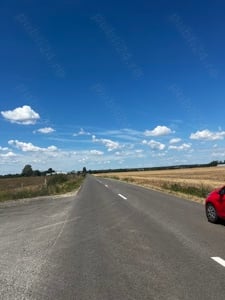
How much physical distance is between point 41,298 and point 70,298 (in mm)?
386

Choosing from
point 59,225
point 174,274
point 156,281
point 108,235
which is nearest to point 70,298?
point 156,281

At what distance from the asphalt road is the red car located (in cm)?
34

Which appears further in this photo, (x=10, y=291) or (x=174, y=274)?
(x=174, y=274)

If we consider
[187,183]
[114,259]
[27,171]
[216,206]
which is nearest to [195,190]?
[187,183]

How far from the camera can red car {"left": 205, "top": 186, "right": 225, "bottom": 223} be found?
38.5 ft

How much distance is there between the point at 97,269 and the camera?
275 inches

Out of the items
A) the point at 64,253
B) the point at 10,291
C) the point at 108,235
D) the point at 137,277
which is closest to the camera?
the point at 10,291

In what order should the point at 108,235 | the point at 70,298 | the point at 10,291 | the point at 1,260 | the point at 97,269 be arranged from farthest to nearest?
the point at 108,235 → the point at 1,260 → the point at 97,269 → the point at 10,291 → the point at 70,298

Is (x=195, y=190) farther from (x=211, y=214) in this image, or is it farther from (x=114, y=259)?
(x=114, y=259)

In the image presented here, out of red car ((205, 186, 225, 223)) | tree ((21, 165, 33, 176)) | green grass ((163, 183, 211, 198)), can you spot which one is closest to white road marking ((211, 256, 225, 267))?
red car ((205, 186, 225, 223))

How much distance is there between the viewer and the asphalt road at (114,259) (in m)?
5.70

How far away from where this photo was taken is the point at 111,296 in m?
5.45

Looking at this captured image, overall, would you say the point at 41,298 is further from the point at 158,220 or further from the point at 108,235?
the point at 158,220

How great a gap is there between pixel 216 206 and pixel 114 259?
17.1 ft
